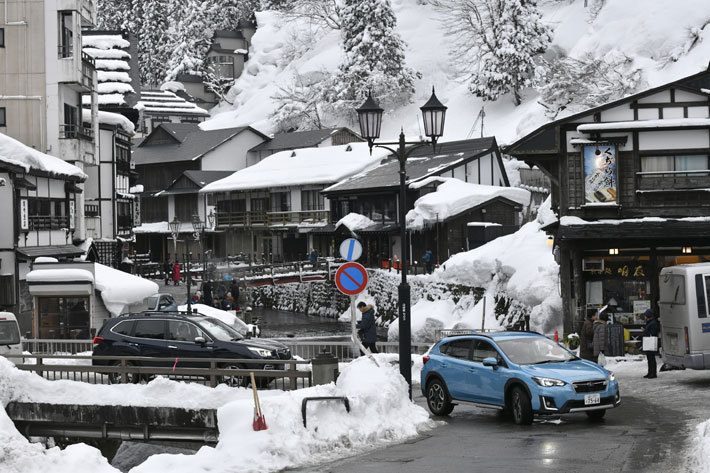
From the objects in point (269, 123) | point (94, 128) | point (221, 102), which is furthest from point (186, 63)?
point (94, 128)

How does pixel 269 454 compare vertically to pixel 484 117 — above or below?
below

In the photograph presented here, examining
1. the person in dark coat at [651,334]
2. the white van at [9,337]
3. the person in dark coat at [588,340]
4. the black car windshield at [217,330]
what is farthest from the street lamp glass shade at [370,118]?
the white van at [9,337]

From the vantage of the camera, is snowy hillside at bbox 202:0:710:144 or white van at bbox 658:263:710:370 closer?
white van at bbox 658:263:710:370

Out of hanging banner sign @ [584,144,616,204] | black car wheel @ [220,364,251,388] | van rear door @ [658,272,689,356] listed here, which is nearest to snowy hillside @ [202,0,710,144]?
hanging banner sign @ [584,144,616,204]

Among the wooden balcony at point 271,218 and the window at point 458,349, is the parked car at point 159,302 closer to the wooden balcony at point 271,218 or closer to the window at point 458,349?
the window at point 458,349

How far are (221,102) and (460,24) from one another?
116ft

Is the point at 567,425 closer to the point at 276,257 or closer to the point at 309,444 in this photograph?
the point at 309,444

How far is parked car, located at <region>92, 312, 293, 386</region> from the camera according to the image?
2241 cm

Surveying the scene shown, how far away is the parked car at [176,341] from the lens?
73.5ft

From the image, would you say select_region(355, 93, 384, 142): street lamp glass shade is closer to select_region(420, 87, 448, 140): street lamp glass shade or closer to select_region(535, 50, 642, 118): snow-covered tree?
select_region(420, 87, 448, 140): street lamp glass shade

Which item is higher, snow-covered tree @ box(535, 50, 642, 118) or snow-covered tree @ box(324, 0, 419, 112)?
snow-covered tree @ box(324, 0, 419, 112)

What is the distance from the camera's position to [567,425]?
18.0m

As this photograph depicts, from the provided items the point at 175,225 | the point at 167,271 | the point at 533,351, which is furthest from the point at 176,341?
the point at 175,225

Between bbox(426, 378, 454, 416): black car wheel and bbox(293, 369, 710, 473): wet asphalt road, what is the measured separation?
34 centimetres
